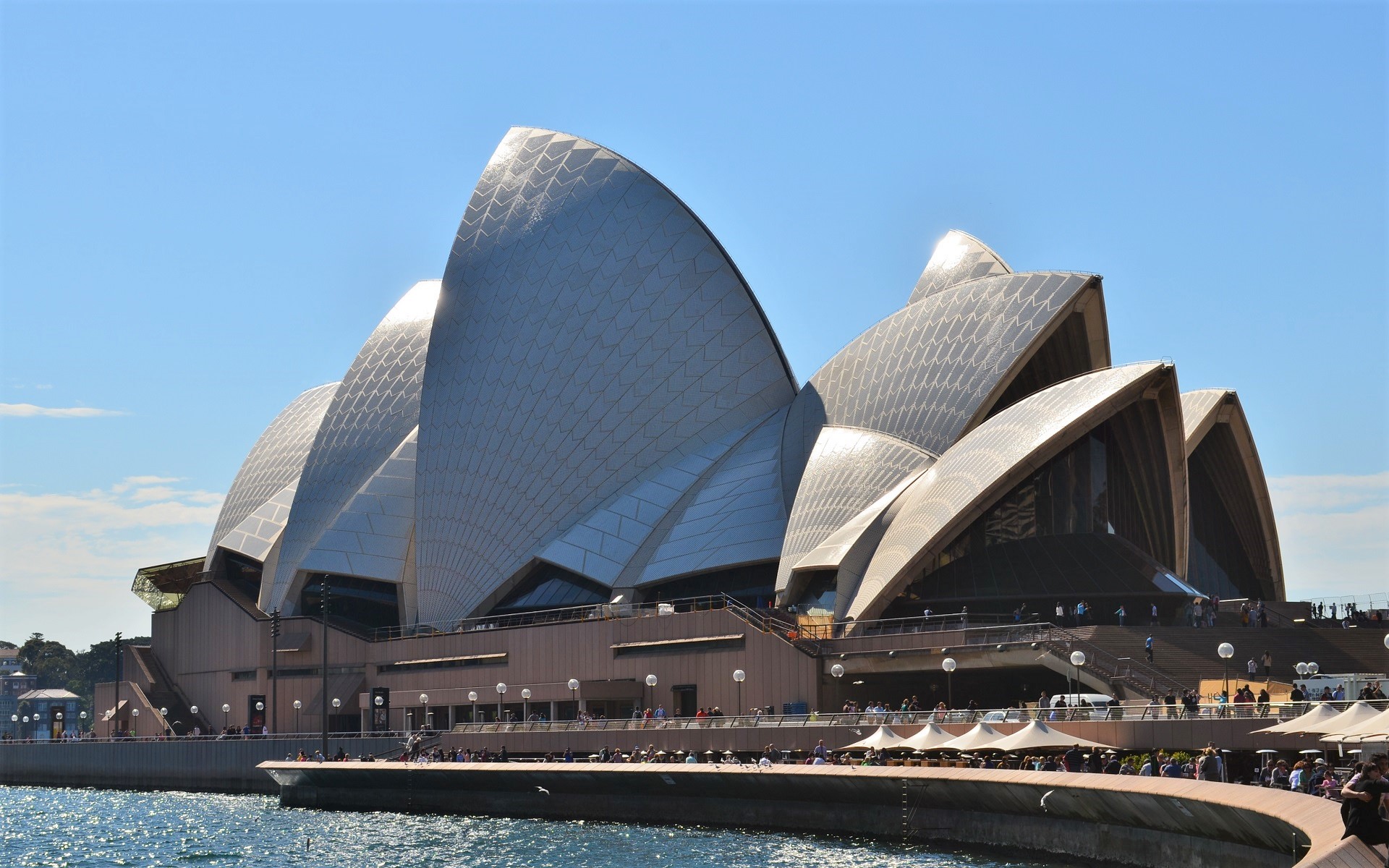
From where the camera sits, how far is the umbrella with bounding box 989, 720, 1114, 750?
2814cm

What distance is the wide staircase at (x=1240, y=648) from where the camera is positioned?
36.4 metres

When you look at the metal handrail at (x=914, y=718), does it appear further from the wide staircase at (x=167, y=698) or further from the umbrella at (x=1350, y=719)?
the wide staircase at (x=167, y=698)

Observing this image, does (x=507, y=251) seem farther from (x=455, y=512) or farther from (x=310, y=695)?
(x=310, y=695)

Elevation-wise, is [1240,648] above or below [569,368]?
below

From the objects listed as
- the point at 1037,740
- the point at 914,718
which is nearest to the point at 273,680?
the point at 914,718

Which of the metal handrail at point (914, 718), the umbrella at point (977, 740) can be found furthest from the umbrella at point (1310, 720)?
the umbrella at point (977, 740)

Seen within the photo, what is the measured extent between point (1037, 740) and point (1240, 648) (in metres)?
11.5

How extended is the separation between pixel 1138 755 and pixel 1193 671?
9052mm

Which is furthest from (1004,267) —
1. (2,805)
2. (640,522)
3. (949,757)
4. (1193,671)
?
(2,805)

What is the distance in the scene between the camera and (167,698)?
2601 inches

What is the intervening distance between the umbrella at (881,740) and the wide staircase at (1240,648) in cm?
707

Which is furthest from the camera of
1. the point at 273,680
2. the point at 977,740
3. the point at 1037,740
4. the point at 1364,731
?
the point at 273,680

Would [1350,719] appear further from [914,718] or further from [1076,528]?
[1076,528]

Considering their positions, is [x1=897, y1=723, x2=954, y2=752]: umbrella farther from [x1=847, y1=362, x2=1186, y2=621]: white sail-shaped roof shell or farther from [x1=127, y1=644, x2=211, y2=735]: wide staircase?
[x1=127, y1=644, x2=211, y2=735]: wide staircase
